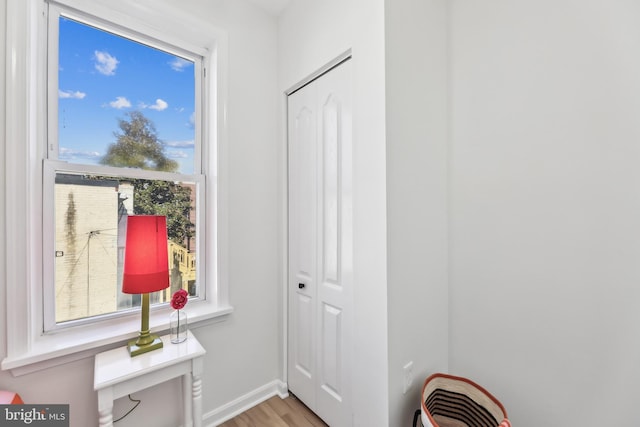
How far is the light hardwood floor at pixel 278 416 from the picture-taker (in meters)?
1.66

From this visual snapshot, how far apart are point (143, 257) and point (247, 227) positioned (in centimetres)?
68

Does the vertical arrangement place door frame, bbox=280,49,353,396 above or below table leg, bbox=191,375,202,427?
above

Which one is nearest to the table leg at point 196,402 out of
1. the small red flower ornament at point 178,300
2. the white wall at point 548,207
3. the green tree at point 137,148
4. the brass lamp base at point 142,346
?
the brass lamp base at point 142,346

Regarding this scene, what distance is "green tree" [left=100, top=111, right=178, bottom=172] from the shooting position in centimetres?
150

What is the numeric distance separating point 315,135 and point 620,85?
1432mm

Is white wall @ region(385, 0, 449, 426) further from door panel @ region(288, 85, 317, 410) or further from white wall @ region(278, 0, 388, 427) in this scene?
door panel @ region(288, 85, 317, 410)

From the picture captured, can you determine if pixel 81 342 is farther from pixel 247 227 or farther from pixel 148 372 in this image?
pixel 247 227

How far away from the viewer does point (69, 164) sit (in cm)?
135

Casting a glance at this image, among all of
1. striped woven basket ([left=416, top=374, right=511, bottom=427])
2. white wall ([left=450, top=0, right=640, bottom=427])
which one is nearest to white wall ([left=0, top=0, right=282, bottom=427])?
striped woven basket ([left=416, top=374, right=511, bottom=427])

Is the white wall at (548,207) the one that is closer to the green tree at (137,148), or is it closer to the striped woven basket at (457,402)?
the striped woven basket at (457,402)

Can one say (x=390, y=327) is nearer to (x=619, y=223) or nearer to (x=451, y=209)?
(x=451, y=209)

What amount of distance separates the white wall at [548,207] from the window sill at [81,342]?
1688mm

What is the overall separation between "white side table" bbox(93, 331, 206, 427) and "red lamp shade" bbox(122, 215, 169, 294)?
1.07 feet

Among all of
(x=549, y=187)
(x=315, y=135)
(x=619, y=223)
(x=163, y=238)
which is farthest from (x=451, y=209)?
(x=163, y=238)
